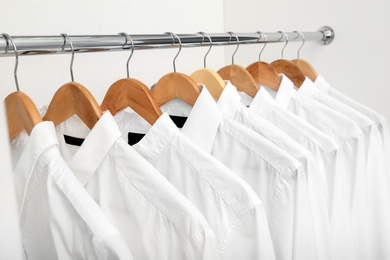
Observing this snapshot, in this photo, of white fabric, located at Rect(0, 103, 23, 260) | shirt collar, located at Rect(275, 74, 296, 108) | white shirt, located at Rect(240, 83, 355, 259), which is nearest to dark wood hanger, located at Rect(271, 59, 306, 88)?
shirt collar, located at Rect(275, 74, 296, 108)

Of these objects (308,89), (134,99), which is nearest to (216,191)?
(134,99)

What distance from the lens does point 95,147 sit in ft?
1.87

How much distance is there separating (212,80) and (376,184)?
1.22 ft

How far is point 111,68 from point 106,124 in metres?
0.52

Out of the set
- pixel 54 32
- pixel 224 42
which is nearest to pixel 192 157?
pixel 224 42

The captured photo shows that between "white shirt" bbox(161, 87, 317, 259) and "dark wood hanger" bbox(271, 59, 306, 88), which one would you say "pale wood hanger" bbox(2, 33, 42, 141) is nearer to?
"white shirt" bbox(161, 87, 317, 259)

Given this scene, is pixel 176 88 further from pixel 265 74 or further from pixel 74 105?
pixel 265 74

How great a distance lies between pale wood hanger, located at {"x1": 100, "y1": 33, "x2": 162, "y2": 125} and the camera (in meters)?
0.61

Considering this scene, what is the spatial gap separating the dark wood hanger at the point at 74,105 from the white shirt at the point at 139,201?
25mm

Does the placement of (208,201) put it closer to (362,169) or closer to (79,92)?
(79,92)

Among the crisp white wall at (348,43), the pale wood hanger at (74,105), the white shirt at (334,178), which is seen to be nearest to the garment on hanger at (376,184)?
the white shirt at (334,178)

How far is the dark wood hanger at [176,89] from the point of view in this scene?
69 centimetres

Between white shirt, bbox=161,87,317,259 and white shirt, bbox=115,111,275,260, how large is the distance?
7 cm

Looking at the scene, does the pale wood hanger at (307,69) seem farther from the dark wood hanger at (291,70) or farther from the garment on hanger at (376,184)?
the garment on hanger at (376,184)
